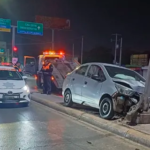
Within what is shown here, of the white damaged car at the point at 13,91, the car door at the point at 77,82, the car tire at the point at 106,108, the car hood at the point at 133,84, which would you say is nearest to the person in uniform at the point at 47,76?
the white damaged car at the point at 13,91

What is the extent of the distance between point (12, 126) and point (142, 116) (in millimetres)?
3605

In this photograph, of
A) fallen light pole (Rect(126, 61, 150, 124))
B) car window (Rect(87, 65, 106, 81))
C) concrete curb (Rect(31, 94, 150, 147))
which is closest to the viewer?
concrete curb (Rect(31, 94, 150, 147))

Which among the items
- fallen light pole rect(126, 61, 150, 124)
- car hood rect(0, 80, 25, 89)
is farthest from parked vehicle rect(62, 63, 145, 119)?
car hood rect(0, 80, 25, 89)

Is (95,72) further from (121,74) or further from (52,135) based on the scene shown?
(52,135)

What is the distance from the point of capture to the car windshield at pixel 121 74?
8.60 m

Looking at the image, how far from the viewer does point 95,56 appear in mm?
93062

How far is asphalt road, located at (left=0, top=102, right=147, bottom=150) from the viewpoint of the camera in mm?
5637

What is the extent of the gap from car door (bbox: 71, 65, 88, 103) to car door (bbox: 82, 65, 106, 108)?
0.26 metres

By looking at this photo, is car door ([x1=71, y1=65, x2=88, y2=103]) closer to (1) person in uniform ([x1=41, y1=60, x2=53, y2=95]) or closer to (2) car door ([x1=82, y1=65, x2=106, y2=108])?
(2) car door ([x1=82, y1=65, x2=106, y2=108])

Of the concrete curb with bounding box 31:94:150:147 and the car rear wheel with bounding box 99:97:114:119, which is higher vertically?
the car rear wheel with bounding box 99:97:114:119

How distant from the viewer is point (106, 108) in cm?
808

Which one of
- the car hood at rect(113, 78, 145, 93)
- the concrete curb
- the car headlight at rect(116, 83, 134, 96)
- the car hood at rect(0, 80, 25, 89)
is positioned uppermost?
the car hood at rect(113, 78, 145, 93)

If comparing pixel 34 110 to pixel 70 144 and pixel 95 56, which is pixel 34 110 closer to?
pixel 70 144

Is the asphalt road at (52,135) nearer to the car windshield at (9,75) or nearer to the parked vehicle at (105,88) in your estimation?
the parked vehicle at (105,88)
